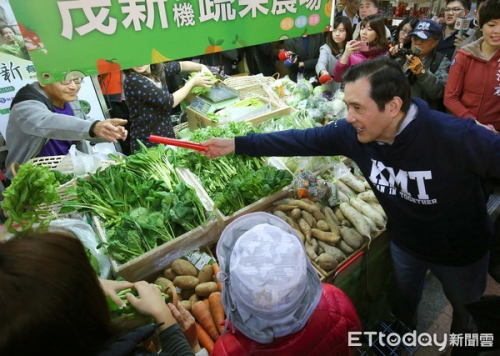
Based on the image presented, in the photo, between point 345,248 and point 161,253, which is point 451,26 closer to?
point 345,248

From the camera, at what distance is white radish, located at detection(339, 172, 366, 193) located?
3.02m

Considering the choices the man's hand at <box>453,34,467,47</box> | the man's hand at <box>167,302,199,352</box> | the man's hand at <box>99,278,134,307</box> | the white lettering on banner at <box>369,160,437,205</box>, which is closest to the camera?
the man's hand at <box>99,278,134,307</box>

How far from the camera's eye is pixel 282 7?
210cm

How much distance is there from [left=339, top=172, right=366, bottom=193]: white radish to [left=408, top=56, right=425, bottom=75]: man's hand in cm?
164

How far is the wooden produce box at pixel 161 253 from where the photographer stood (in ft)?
6.63

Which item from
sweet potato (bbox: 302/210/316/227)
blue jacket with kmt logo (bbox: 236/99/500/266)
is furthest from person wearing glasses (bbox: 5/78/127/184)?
sweet potato (bbox: 302/210/316/227)

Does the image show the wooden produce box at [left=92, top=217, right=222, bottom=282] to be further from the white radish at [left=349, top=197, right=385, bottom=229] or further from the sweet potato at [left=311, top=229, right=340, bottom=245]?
the white radish at [left=349, top=197, right=385, bottom=229]

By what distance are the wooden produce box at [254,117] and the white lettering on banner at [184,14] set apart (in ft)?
6.15

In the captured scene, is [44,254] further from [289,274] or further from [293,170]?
[293,170]

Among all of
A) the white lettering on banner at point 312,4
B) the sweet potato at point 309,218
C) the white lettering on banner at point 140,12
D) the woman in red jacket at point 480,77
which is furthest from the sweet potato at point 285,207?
the woman in red jacket at point 480,77

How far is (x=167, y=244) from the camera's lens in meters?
2.13

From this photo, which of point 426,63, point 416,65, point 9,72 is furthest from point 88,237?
point 426,63

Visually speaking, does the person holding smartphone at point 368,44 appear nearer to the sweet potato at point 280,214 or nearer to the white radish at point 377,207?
the white radish at point 377,207

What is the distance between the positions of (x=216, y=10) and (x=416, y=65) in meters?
2.83
